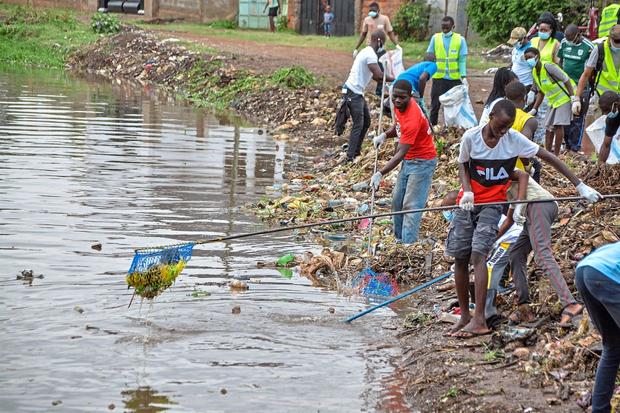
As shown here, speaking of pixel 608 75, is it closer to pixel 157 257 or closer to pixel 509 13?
pixel 157 257

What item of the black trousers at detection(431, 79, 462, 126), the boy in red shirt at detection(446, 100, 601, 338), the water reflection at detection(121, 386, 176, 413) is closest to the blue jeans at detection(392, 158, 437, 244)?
the boy in red shirt at detection(446, 100, 601, 338)

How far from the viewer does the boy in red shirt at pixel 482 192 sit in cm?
766

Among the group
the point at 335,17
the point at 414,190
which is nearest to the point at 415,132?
the point at 414,190

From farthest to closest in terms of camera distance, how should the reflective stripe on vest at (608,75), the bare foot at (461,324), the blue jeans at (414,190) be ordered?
the reflective stripe on vest at (608,75)
the blue jeans at (414,190)
the bare foot at (461,324)

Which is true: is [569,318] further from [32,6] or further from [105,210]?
[32,6]

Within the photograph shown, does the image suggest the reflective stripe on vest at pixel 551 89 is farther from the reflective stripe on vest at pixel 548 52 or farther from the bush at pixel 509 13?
the bush at pixel 509 13

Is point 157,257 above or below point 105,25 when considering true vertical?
below

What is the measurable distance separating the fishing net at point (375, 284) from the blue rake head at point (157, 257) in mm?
1979

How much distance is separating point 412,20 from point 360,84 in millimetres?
15862

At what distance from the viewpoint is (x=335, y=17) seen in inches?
1334

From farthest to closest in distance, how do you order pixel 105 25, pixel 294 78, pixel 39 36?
pixel 39 36 < pixel 105 25 < pixel 294 78

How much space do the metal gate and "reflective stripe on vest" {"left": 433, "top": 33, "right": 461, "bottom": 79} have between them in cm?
1822

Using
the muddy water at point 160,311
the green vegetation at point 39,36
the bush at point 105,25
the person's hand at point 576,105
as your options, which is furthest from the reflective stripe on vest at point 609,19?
the bush at point 105,25

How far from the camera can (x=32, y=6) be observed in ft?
127
